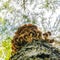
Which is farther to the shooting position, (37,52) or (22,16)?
(22,16)

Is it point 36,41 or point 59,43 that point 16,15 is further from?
point 59,43

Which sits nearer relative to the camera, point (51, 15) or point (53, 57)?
point (53, 57)

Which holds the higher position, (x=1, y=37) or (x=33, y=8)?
(x=33, y=8)

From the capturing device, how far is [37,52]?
1363 mm

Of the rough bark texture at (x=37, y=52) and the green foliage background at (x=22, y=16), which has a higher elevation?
the green foliage background at (x=22, y=16)

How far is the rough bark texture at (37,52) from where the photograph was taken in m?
1.35

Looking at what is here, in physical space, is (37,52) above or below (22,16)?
below

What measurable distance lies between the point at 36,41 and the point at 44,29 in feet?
0.30

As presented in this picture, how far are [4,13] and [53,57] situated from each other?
0.43 meters

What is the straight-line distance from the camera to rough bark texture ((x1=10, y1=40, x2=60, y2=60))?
135cm

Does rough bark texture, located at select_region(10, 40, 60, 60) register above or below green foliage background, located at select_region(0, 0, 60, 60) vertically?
below

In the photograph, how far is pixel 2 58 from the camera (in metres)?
1.41

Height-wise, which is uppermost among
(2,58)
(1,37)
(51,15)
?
(51,15)

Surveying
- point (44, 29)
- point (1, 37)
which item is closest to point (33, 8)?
point (44, 29)
